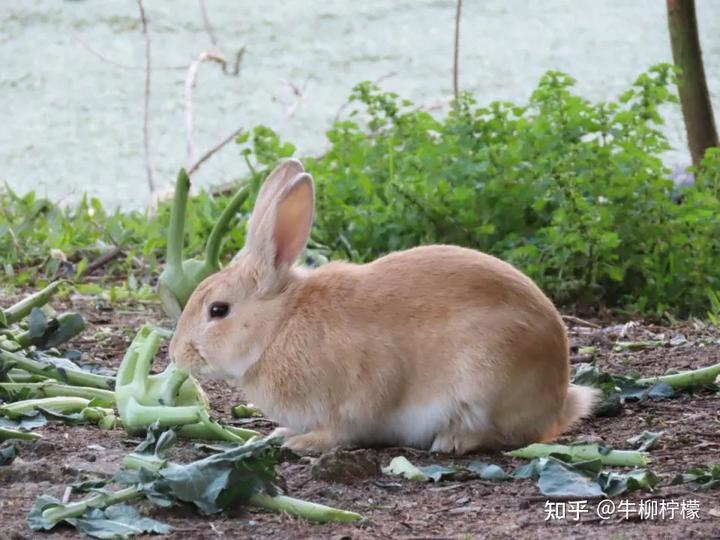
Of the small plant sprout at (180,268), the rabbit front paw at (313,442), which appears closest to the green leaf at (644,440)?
the rabbit front paw at (313,442)

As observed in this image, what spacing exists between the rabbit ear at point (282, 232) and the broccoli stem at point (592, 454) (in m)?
0.83

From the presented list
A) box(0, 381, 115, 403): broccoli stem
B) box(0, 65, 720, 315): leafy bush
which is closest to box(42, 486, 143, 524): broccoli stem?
box(0, 381, 115, 403): broccoli stem

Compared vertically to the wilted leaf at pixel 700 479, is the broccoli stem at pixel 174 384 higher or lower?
higher

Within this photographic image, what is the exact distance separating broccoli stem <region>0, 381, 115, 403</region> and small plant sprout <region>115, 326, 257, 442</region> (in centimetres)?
18

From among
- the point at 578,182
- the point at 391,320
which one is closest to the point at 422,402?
the point at 391,320

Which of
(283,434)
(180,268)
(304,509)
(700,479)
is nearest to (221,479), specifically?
(304,509)

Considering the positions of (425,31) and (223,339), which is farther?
(425,31)

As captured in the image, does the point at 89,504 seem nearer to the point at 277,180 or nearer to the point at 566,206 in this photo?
the point at 277,180

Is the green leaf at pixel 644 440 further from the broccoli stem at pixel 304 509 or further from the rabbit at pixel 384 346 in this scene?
the broccoli stem at pixel 304 509

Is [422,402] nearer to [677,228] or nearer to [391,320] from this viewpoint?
[391,320]

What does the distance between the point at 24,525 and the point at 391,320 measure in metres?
1.11

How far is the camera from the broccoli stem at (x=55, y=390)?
382 cm

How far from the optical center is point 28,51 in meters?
10.7

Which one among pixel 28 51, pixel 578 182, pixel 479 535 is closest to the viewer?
pixel 479 535
